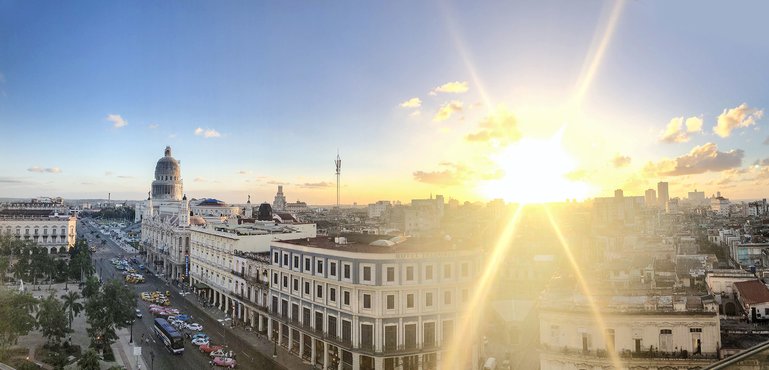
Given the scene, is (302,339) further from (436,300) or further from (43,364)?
(43,364)

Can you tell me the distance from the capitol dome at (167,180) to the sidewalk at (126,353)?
10565 cm

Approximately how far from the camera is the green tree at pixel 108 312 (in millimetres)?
42625

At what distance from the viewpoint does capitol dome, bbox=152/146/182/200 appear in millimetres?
149125

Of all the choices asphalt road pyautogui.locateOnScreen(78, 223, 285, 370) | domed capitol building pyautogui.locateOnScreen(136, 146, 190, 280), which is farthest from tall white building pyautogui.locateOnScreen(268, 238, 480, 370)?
domed capitol building pyautogui.locateOnScreen(136, 146, 190, 280)

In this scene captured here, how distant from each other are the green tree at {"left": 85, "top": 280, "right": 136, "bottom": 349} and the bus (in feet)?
9.84

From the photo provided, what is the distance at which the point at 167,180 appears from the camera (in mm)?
150250

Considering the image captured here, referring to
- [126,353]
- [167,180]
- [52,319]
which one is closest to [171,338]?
[126,353]

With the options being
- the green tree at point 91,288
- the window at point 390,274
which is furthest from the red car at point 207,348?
the window at point 390,274

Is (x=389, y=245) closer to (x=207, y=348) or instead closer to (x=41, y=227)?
(x=207, y=348)

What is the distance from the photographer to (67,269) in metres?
75.2

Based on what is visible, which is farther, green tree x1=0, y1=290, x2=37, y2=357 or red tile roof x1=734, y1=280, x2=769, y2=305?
green tree x1=0, y1=290, x2=37, y2=357

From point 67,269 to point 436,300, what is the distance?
6299 cm

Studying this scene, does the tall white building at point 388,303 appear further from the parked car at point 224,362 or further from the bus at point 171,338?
the bus at point 171,338

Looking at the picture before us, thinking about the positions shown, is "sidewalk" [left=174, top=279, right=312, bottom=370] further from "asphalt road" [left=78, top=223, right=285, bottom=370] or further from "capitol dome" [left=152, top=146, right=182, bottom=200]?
"capitol dome" [left=152, top=146, right=182, bottom=200]
